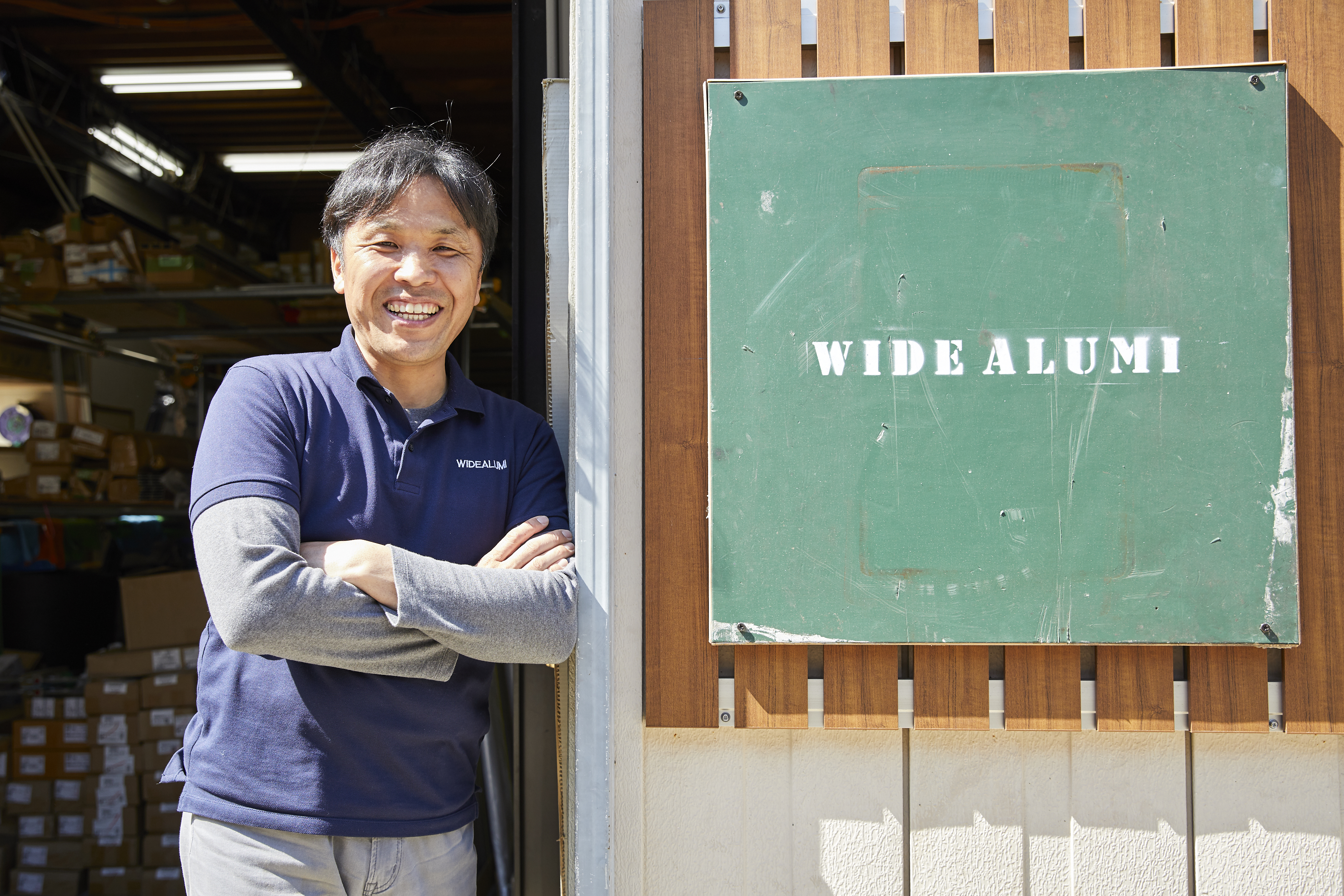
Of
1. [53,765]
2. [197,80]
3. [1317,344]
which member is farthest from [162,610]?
[1317,344]

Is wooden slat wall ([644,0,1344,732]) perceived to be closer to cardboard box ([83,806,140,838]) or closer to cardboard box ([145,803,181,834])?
cardboard box ([145,803,181,834])

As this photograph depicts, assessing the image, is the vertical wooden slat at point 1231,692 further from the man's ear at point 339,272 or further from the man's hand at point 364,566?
the man's ear at point 339,272

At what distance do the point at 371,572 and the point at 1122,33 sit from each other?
1.86 m

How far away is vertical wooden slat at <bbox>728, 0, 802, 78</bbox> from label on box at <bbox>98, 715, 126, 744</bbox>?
4.48m

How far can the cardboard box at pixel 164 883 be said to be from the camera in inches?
165

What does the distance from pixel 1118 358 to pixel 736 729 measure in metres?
1.10

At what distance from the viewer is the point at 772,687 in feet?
5.97

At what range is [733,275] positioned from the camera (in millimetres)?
1781

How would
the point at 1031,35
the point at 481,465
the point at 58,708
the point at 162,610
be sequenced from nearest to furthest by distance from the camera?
the point at 481,465 < the point at 1031,35 < the point at 58,708 < the point at 162,610

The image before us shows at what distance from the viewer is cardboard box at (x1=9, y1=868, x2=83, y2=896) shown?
427 centimetres

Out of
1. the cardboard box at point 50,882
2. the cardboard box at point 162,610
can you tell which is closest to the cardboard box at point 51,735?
the cardboard box at point 162,610

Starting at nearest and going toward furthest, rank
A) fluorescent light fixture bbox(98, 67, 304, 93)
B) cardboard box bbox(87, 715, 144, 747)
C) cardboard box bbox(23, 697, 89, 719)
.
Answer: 1. cardboard box bbox(87, 715, 144, 747)
2. cardboard box bbox(23, 697, 89, 719)
3. fluorescent light fixture bbox(98, 67, 304, 93)

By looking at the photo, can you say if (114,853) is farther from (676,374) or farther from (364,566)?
(676,374)

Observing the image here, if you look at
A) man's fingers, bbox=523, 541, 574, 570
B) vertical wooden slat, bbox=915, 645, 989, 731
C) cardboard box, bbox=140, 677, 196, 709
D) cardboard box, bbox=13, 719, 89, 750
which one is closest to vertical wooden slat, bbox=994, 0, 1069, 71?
vertical wooden slat, bbox=915, 645, 989, 731
